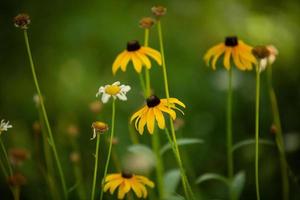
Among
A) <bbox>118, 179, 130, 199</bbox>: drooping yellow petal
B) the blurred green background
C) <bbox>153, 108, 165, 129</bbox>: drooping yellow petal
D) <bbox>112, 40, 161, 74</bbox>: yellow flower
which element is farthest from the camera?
the blurred green background

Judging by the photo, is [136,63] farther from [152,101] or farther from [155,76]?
[155,76]

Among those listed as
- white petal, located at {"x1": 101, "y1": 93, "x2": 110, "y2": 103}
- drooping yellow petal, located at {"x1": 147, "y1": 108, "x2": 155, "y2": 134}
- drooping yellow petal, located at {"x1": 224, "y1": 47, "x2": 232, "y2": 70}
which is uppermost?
drooping yellow petal, located at {"x1": 224, "y1": 47, "x2": 232, "y2": 70}

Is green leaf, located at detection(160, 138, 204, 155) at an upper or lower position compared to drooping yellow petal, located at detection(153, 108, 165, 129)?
lower

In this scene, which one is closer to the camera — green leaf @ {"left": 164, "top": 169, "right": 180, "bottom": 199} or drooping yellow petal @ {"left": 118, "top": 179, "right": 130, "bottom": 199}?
drooping yellow petal @ {"left": 118, "top": 179, "right": 130, "bottom": 199}

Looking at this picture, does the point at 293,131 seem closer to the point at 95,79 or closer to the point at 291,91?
the point at 291,91

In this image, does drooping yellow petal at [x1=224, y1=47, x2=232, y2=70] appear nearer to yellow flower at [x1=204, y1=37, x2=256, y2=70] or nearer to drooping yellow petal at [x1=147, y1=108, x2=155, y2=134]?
yellow flower at [x1=204, y1=37, x2=256, y2=70]

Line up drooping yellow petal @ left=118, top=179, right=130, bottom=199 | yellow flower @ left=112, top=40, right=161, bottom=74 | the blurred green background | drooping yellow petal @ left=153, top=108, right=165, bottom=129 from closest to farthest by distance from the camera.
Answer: drooping yellow petal @ left=153, top=108, right=165, bottom=129 → drooping yellow petal @ left=118, top=179, right=130, bottom=199 → yellow flower @ left=112, top=40, right=161, bottom=74 → the blurred green background

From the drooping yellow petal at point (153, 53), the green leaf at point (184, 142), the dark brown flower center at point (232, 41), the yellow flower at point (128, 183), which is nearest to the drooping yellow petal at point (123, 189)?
the yellow flower at point (128, 183)

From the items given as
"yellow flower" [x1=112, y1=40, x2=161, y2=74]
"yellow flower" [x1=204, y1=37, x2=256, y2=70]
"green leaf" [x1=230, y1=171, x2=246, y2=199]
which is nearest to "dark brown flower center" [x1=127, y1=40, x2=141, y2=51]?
"yellow flower" [x1=112, y1=40, x2=161, y2=74]

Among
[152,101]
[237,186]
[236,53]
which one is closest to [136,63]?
[152,101]

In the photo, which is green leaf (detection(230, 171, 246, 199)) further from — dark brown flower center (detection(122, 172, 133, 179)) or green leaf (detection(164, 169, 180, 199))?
dark brown flower center (detection(122, 172, 133, 179))

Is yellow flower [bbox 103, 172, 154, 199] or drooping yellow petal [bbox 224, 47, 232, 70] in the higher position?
drooping yellow petal [bbox 224, 47, 232, 70]
